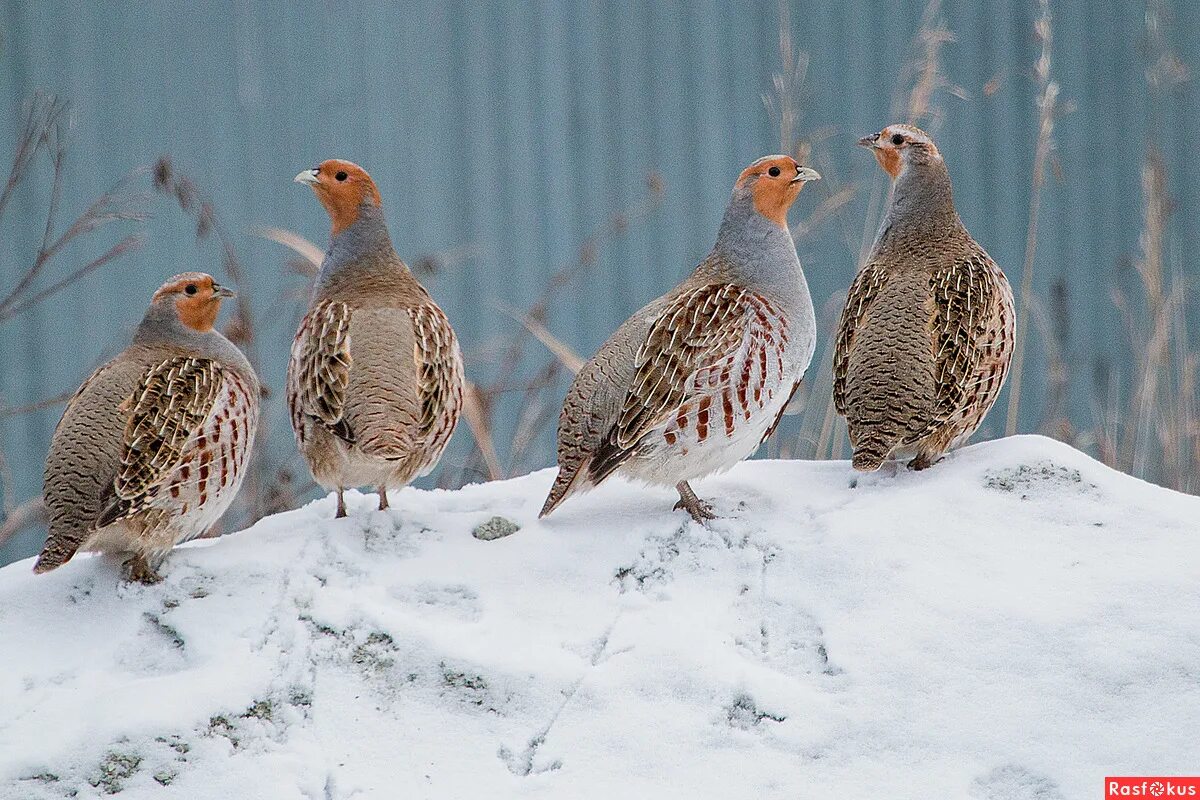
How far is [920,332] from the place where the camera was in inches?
118

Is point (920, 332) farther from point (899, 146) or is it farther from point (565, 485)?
point (565, 485)

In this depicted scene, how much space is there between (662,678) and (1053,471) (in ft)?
3.42

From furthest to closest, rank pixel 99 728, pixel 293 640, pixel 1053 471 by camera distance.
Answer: pixel 1053 471, pixel 293 640, pixel 99 728

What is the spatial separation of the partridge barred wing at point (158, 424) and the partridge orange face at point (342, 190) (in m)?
0.50

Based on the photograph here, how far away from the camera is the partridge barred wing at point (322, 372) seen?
2846mm

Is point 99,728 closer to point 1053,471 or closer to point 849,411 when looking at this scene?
point 849,411

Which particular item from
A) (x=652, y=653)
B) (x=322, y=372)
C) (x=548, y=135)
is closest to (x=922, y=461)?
(x=652, y=653)

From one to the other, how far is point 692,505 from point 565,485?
0.27 meters

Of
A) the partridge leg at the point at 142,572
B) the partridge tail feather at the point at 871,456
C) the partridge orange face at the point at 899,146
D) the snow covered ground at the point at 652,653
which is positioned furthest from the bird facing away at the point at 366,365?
the partridge orange face at the point at 899,146

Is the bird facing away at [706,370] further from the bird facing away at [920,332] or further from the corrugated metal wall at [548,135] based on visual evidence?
the corrugated metal wall at [548,135]

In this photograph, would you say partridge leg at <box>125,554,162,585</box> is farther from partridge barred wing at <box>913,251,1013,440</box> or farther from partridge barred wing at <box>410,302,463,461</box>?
partridge barred wing at <box>913,251,1013,440</box>

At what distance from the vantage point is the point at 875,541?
264 centimetres

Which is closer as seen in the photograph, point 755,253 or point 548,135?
point 755,253

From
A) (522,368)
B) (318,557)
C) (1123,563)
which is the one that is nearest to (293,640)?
(318,557)
